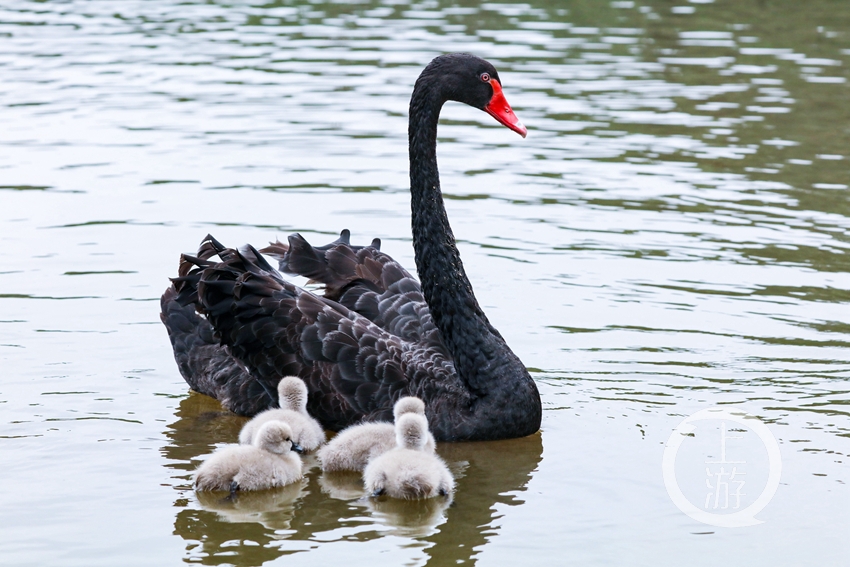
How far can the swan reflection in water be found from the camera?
5.34m

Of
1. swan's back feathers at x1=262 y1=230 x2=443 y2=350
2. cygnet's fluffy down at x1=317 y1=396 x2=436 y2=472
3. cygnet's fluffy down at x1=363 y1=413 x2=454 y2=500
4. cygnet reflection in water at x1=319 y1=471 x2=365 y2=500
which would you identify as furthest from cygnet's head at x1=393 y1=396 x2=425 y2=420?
swan's back feathers at x1=262 y1=230 x2=443 y2=350

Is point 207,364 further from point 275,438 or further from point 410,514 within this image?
point 410,514

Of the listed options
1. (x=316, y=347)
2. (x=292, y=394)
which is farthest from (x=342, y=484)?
(x=316, y=347)

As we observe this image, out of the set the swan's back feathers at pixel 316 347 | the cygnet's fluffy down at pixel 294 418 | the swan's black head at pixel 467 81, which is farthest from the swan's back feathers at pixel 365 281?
the swan's black head at pixel 467 81

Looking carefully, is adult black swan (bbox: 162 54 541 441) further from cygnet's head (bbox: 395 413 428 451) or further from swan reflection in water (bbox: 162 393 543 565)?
cygnet's head (bbox: 395 413 428 451)

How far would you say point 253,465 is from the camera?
226 inches

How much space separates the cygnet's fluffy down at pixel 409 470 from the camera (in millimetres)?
5660

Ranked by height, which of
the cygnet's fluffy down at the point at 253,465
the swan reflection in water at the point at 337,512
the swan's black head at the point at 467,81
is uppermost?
the swan's black head at the point at 467,81

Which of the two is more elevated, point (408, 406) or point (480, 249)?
point (480, 249)

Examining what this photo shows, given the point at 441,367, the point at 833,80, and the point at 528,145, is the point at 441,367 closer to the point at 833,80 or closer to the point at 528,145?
the point at 528,145

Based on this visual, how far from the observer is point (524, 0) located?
931 inches

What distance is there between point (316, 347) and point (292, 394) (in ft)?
1.05

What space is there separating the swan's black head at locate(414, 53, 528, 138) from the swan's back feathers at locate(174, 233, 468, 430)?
4.27 ft

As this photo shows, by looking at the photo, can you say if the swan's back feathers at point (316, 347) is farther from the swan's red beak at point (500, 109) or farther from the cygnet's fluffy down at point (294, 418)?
the swan's red beak at point (500, 109)
